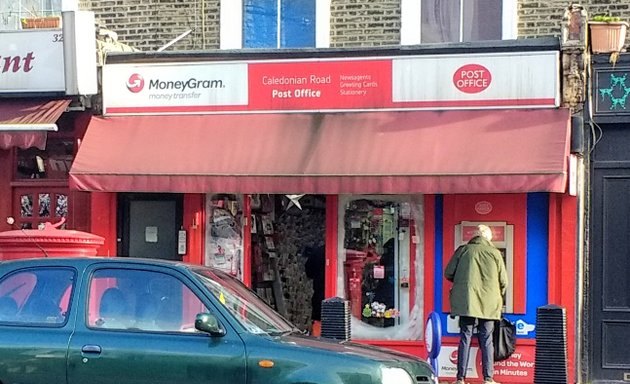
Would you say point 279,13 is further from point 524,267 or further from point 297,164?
point 524,267

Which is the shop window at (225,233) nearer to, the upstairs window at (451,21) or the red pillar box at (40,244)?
the red pillar box at (40,244)

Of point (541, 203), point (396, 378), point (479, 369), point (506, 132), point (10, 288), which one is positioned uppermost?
point (506, 132)

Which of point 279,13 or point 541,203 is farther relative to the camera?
point 279,13

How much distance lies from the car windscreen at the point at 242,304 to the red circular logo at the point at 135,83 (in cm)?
460

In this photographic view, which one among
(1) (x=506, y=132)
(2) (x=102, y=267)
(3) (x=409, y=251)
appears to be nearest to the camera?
(2) (x=102, y=267)

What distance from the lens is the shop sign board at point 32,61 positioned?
10.2 meters

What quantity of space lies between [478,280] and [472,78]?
7.54 ft

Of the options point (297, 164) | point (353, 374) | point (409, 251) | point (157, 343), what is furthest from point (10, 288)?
point (409, 251)

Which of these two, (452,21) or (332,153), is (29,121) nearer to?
(332,153)

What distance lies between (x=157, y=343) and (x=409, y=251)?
4.93 meters

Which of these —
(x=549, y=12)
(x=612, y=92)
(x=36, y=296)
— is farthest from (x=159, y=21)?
(x=36, y=296)

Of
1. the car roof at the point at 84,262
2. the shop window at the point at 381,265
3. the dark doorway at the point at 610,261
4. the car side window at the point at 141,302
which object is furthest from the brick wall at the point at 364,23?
the car side window at the point at 141,302

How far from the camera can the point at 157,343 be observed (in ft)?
18.4

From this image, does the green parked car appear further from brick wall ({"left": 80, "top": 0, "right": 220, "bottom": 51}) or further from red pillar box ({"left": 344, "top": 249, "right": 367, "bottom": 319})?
brick wall ({"left": 80, "top": 0, "right": 220, "bottom": 51})
